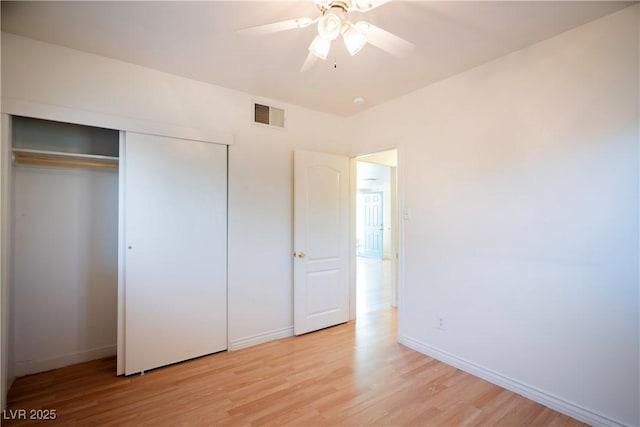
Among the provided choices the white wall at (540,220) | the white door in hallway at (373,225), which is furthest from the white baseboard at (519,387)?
the white door in hallway at (373,225)

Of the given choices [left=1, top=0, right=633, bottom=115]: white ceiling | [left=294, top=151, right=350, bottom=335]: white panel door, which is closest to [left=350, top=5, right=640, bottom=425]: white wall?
[left=1, top=0, right=633, bottom=115]: white ceiling

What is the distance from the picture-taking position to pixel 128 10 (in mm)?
1854

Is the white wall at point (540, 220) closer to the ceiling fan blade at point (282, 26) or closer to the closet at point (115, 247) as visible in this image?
the ceiling fan blade at point (282, 26)

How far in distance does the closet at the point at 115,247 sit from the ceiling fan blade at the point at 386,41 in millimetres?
1670

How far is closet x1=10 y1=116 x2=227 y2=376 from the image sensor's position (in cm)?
245

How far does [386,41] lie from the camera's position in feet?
6.84

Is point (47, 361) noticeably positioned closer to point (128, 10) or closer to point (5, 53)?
point (5, 53)

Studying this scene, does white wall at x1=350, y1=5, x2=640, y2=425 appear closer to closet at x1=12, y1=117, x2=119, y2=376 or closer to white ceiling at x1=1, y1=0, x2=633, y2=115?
white ceiling at x1=1, y1=0, x2=633, y2=115

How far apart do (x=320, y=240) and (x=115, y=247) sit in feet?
6.62

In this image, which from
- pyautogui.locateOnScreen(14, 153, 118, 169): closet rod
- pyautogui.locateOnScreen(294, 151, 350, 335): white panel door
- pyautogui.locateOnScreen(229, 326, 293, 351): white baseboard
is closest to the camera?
pyautogui.locateOnScreen(14, 153, 118, 169): closet rod

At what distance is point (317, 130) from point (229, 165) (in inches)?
46.5

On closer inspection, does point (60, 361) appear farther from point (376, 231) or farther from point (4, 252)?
point (376, 231)

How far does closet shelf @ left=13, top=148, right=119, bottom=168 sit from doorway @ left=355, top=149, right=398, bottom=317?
2836 millimetres

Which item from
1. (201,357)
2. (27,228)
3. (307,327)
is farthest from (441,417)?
(27,228)
